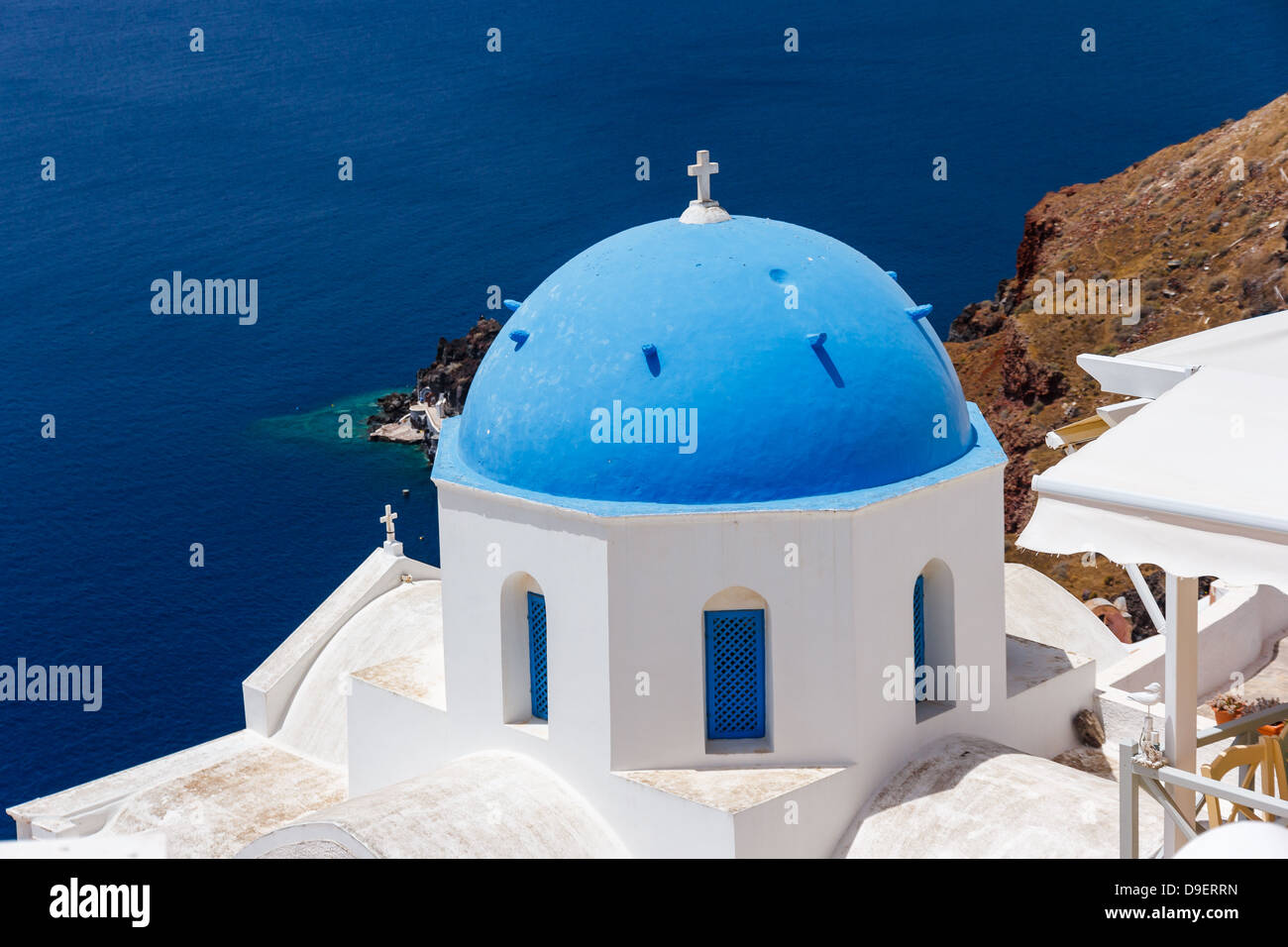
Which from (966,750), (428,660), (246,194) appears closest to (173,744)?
(428,660)

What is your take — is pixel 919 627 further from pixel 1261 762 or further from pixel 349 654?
pixel 349 654

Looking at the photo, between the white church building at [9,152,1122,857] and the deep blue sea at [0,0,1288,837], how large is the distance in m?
32.7

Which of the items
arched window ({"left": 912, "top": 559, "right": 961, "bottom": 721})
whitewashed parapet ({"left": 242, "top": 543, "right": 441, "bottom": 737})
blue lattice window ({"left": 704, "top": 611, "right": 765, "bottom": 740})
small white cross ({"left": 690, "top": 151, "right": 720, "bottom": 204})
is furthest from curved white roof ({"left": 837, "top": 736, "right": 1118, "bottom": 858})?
whitewashed parapet ({"left": 242, "top": 543, "right": 441, "bottom": 737})

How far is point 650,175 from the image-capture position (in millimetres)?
74062

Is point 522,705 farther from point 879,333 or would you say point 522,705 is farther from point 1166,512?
point 1166,512

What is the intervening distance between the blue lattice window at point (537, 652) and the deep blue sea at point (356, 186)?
3232cm

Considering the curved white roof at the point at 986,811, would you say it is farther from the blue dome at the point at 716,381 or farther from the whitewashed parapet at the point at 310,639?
the whitewashed parapet at the point at 310,639

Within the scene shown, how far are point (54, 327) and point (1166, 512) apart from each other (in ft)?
222

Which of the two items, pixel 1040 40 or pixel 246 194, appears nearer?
pixel 246 194

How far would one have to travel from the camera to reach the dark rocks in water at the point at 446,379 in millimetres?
61156

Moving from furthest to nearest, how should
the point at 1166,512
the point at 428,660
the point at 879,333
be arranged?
the point at 428,660, the point at 879,333, the point at 1166,512

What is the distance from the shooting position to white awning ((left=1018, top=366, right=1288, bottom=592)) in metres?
7.05

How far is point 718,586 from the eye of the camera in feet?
38.9
